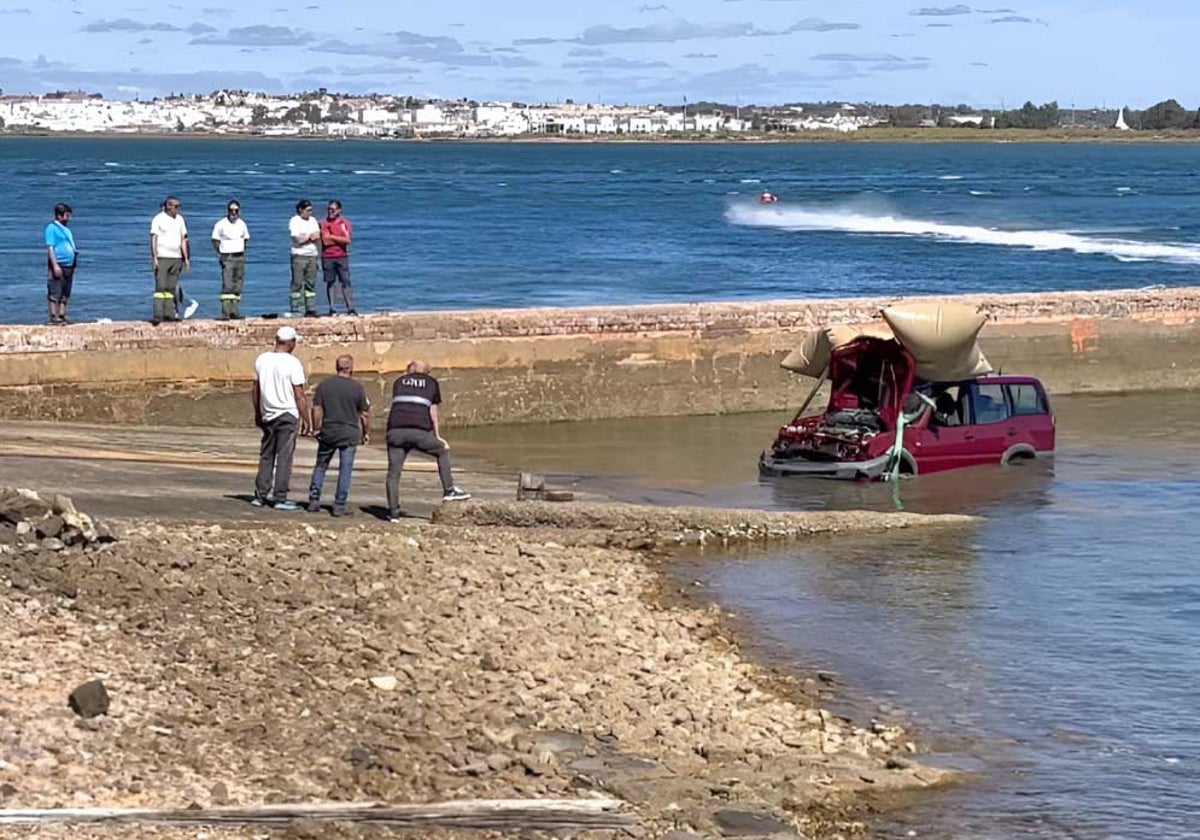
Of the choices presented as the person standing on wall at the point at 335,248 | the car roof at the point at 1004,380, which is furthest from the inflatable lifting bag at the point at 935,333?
the person standing on wall at the point at 335,248

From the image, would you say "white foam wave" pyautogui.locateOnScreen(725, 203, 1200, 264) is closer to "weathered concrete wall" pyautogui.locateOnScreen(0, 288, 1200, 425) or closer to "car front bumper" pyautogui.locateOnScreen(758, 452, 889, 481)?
"weathered concrete wall" pyautogui.locateOnScreen(0, 288, 1200, 425)

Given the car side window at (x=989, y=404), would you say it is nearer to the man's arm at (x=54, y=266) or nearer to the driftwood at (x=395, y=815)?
the man's arm at (x=54, y=266)

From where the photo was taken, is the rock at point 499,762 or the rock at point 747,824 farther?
the rock at point 499,762

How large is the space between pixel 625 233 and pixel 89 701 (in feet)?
199

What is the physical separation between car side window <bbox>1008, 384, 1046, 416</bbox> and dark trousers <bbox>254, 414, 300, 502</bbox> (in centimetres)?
924

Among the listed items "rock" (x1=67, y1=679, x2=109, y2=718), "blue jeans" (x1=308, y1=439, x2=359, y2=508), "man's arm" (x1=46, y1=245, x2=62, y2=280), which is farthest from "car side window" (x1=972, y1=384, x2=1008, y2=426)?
"rock" (x1=67, y1=679, x2=109, y2=718)

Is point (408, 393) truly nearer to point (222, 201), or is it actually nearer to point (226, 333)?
point (226, 333)

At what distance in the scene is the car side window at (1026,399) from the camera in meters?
23.1

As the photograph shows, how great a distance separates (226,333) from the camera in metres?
24.2

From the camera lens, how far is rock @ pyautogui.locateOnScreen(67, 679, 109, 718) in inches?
424

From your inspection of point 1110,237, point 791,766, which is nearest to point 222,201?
point 1110,237

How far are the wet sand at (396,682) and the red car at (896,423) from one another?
181 inches

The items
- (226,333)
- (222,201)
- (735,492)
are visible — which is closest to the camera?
(735,492)

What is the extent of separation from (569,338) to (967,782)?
14946 millimetres
